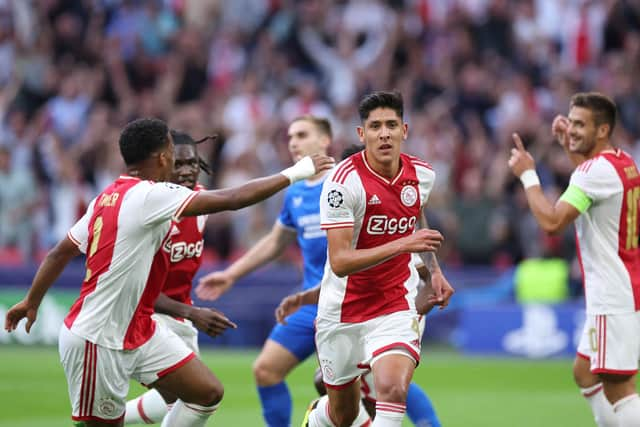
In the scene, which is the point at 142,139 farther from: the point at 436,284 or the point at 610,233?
the point at 610,233

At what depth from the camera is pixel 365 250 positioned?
7.35 m

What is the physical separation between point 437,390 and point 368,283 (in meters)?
5.87

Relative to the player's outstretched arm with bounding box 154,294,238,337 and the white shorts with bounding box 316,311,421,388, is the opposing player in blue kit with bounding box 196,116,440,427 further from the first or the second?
the white shorts with bounding box 316,311,421,388

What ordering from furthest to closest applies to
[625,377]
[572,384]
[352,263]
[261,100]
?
1. [261,100]
2. [572,384]
3. [625,377]
4. [352,263]

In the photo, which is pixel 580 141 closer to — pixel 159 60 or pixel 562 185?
pixel 562 185

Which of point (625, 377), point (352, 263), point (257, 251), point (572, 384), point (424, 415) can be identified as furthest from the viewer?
point (572, 384)

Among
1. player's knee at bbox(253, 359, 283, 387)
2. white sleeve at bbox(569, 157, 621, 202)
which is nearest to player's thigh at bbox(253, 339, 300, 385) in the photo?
player's knee at bbox(253, 359, 283, 387)

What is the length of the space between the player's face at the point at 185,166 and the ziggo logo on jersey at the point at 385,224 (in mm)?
1764

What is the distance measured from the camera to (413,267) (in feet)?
26.3

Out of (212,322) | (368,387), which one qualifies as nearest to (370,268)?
(212,322)

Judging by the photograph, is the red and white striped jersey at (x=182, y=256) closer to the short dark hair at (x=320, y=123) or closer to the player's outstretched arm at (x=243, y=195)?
the player's outstretched arm at (x=243, y=195)

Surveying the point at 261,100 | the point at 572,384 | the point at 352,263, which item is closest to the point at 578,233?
the point at 352,263

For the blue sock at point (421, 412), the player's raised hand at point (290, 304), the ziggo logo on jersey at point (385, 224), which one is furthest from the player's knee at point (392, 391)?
the blue sock at point (421, 412)

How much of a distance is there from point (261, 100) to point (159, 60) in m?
2.31
